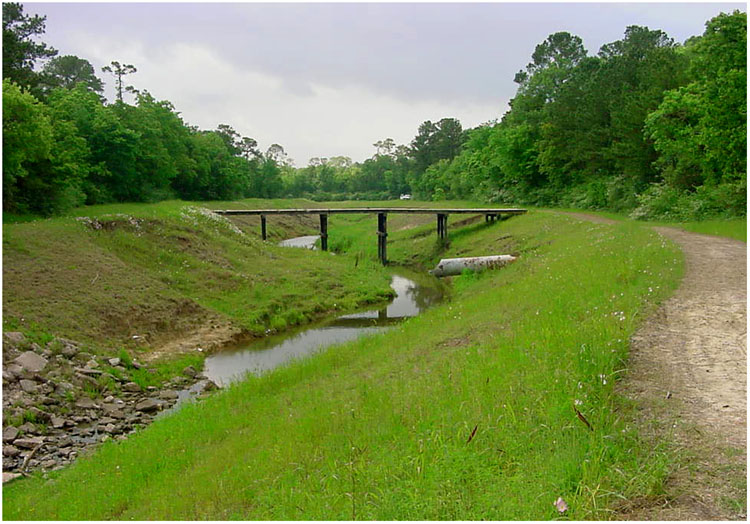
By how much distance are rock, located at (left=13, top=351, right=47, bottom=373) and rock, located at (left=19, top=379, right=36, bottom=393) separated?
0.54 m

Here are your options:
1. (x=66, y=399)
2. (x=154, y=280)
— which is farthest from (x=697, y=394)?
(x=154, y=280)

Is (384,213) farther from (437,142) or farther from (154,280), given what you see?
(437,142)

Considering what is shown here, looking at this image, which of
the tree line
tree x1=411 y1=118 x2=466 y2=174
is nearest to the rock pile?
the tree line

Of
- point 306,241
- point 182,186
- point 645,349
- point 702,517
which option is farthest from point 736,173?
point 182,186

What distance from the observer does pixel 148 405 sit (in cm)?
1347

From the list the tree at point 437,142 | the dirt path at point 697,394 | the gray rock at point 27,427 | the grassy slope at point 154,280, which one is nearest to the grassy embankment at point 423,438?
the dirt path at point 697,394

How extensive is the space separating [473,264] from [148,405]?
19.3m

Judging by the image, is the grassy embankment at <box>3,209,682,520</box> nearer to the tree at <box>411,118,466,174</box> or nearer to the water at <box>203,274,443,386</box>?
the water at <box>203,274,443,386</box>

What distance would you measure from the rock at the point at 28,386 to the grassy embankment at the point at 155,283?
2.59 metres

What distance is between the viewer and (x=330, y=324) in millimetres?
23188

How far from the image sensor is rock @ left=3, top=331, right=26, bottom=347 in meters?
14.2

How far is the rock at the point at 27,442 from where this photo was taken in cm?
1074

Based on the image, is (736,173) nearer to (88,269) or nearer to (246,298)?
(246,298)

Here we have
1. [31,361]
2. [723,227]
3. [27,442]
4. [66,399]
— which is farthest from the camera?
[723,227]
